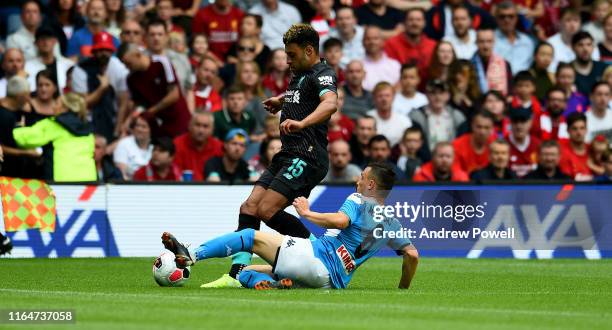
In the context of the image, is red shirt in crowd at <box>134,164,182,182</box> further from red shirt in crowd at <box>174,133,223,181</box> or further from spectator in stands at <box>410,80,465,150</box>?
spectator in stands at <box>410,80,465,150</box>

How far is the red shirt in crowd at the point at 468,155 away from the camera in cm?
1847

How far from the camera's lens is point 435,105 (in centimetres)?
1916

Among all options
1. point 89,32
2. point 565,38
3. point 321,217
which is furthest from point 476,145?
point 321,217

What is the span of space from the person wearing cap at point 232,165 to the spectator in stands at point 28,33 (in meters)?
3.15

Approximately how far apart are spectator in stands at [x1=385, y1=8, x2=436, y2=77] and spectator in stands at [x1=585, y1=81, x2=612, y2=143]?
8.30 feet

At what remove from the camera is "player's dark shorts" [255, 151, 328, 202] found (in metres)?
11.4

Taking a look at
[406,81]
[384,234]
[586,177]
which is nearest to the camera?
[384,234]

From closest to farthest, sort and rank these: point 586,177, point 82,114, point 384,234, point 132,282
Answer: point 384,234, point 132,282, point 82,114, point 586,177

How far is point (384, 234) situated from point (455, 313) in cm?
171

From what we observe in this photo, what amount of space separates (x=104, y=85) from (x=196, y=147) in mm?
1625

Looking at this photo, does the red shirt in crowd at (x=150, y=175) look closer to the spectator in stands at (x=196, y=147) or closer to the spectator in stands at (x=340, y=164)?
the spectator in stands at (x=196, y=147)

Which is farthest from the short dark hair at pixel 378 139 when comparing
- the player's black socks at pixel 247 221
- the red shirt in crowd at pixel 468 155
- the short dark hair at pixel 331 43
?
the player's black socks at pixel 247 221

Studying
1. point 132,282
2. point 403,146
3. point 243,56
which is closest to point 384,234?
point 132,282

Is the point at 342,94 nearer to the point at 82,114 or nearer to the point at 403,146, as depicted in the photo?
the point at 403,146
